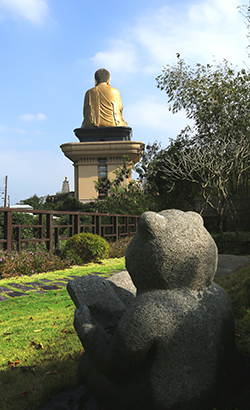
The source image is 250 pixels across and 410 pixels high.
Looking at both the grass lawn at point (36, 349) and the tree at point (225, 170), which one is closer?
the grass lawn at point (36, 349)

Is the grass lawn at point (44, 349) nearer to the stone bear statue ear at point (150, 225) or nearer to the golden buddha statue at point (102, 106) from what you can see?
the stone bear statue ear at point (150, 225)

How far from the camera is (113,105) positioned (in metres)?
45.2

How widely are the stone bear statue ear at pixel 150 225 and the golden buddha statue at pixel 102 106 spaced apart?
44431mm

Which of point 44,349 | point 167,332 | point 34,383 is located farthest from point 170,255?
point 44,349

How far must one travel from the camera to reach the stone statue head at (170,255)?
187 cm

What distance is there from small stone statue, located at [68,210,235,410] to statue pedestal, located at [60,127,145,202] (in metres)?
39.3

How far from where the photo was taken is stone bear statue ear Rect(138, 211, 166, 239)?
6.24 ft

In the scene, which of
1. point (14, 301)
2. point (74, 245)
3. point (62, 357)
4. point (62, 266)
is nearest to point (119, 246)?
point (74, 245)

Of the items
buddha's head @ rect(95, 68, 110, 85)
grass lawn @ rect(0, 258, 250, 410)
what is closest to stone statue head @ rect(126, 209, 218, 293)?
grass lawn @ rect(0, 258, 250, 410)

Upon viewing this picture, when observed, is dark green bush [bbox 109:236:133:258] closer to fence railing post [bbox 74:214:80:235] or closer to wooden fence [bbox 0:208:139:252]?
wooden fence [bbox 0:208:139:252]

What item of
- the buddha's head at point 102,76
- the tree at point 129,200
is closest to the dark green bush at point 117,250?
the tree at point 129,200

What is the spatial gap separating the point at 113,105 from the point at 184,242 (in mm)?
45597

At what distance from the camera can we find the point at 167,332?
5.68 feet

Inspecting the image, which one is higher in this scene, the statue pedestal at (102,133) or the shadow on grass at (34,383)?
the statue pedestal at (102,133)
